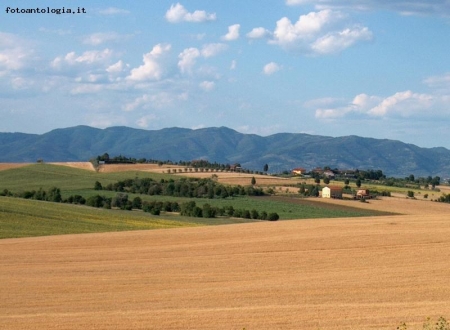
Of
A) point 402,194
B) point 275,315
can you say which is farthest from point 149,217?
point 275,315

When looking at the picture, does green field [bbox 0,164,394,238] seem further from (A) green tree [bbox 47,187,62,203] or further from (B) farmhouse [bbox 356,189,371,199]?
(B) farmhouse [bbox 356,189,371,199]

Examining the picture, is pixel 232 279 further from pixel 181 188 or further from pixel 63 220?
pixel 181 188

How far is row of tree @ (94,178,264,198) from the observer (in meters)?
91.4

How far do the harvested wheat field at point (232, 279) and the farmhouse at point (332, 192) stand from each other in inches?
1874

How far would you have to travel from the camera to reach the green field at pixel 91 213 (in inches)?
2096

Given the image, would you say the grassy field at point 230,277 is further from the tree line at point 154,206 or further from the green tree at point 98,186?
the green tree at point 98,186

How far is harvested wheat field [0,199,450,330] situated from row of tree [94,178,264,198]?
4526cm

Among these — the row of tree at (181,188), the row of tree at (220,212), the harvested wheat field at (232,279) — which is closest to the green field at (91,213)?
→ the row of tree at (220,212)

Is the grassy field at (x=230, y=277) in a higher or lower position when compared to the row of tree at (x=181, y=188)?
lower

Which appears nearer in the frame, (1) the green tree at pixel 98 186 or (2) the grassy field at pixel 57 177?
(1) the green tree at pixel 98 186

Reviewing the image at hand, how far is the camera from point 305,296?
25.3 metres

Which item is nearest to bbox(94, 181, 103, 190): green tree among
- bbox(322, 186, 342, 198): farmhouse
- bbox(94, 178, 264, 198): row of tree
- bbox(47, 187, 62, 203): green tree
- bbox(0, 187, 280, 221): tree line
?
bbox(94, 178, 264, 198): row of tree

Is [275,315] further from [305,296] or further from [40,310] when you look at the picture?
[40,310]

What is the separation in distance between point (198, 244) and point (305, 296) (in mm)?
15819
